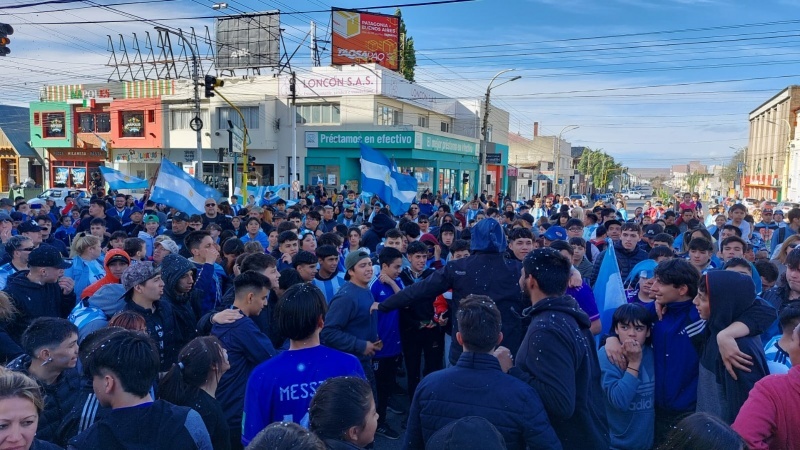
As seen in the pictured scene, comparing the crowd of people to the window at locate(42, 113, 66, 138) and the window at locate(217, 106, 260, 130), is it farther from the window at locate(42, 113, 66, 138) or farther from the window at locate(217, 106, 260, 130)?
the window at locate(42, 113, 66, 138)

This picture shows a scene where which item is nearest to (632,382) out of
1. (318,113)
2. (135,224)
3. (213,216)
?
(213,216)

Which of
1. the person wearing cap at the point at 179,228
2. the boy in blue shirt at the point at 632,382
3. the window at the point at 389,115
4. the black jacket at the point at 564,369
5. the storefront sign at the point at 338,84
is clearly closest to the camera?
the black jacket at the point at 564,369

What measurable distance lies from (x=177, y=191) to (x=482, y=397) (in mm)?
9621

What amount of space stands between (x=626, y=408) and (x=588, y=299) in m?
1.21

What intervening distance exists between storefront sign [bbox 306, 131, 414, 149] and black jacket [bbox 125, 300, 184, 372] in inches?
1166

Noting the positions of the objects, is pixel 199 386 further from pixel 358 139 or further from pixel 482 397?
pixel 358 139

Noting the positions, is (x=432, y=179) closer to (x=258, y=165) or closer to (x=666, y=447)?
(x=258, y=165)

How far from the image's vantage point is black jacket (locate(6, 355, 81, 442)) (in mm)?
2873

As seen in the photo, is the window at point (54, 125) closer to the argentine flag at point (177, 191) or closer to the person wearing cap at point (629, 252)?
the argentine flag at point (177, 191)

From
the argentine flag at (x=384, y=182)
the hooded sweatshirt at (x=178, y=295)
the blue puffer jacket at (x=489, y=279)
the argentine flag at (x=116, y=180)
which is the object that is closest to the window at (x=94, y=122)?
the argentine flag at (x=116, y=180)

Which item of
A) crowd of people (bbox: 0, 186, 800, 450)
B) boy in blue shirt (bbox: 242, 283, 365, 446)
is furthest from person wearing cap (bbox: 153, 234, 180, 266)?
boy in blue shirt (bbox: 242, 283, 365, 446)

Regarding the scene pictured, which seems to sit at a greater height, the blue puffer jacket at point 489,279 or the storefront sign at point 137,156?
the storefront sign at point 137,156

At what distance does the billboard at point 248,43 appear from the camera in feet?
135

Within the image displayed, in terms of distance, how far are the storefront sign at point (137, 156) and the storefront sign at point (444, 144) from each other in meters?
19.8
